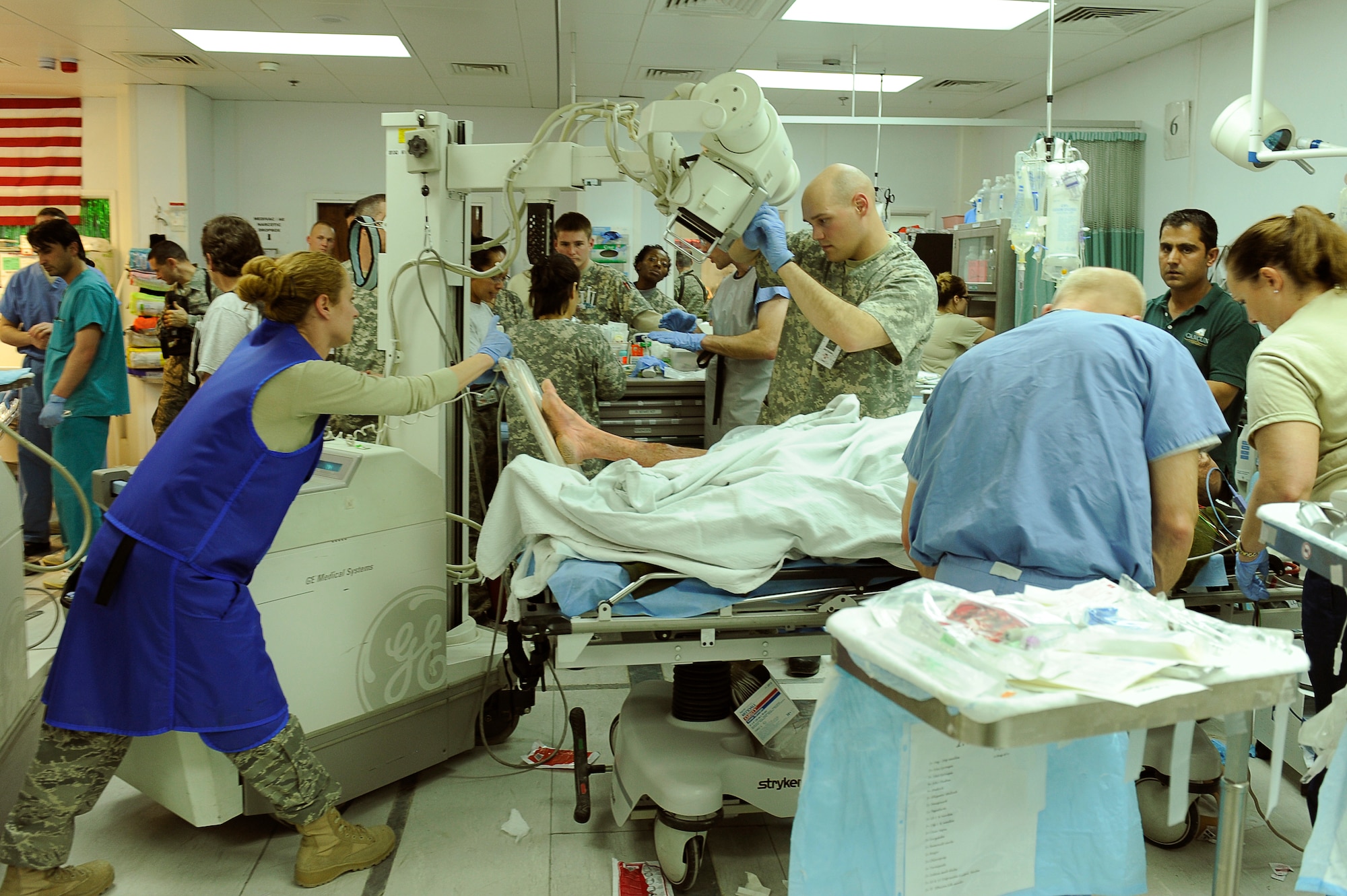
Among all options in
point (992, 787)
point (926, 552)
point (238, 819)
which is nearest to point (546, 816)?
point (238, 819)

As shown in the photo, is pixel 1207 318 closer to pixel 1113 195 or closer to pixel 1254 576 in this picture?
pixel 1254 576

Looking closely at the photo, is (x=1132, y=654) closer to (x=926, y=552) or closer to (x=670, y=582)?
(x=926, y=552)

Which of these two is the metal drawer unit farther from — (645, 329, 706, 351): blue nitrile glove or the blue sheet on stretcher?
the blue sheet on stretcher

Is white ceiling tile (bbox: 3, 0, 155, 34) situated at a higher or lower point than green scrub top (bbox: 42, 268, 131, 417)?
higher

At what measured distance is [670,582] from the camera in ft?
6.77

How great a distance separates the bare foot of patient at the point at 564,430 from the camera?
103 inches

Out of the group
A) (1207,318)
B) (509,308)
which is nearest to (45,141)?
(509,308)

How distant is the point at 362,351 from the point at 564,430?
1381 millimetres

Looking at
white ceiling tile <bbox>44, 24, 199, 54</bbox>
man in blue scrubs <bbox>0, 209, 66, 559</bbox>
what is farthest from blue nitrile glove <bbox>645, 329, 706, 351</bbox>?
white ceiling tile <bbox>44, 24, 199, 54</bbox>

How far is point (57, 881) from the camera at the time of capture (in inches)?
82.4

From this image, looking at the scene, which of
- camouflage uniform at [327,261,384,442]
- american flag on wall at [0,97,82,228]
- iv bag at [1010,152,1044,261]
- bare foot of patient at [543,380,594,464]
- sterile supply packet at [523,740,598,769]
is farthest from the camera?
american flag on wall at [0,97,82,228]

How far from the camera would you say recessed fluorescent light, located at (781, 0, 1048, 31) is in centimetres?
575

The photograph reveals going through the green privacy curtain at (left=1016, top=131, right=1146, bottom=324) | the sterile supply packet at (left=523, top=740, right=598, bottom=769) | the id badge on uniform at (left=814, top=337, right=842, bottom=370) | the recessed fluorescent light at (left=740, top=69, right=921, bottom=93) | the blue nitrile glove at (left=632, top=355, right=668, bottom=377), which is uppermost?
the recessed fluorescent light at (left=740, top=69, right=921, bottom=93)

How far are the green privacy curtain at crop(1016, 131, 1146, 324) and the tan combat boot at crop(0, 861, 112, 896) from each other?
6.46 meters
